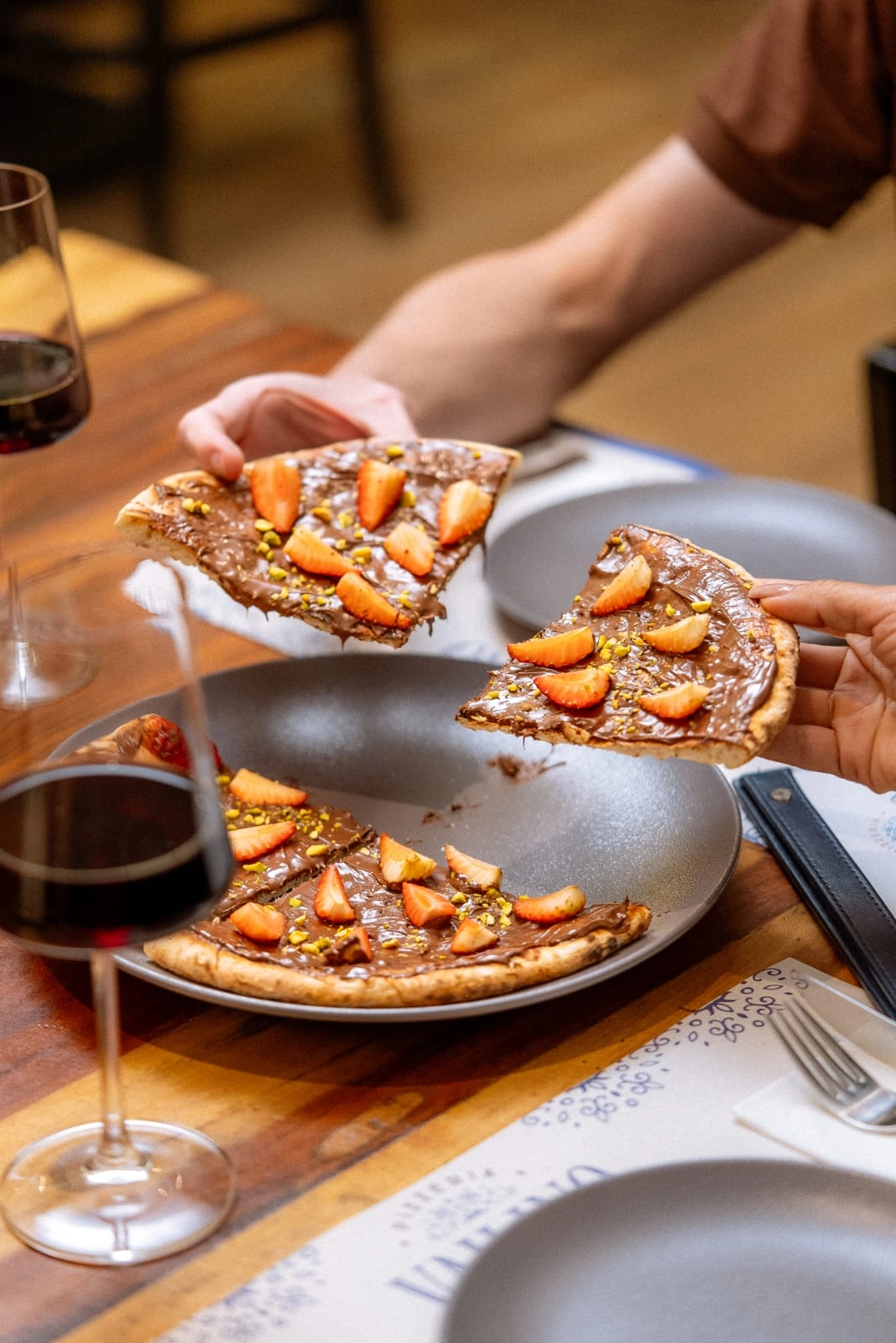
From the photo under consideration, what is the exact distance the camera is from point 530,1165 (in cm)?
120

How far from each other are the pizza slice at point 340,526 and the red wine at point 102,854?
74 cm

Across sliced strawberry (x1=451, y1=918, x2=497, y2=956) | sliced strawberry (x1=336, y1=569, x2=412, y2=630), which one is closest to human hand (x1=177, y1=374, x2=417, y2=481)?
sliced strawberry (x1=336, y1=569, x2=412, y2=630)

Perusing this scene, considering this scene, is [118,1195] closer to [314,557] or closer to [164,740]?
[164,740]

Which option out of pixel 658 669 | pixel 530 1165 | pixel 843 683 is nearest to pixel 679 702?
pixel 658 669

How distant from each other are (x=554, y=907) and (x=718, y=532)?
0.88 metres

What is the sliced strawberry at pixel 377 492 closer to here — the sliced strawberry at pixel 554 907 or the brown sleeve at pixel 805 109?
the sliced strawberry at pixel 554 907

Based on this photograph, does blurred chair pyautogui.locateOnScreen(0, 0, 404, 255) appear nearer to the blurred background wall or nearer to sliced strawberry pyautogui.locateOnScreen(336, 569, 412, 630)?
the blurred background wall

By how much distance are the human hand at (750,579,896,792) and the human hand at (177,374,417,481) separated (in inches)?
27.3

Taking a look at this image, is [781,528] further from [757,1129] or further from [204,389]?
[757,1129]

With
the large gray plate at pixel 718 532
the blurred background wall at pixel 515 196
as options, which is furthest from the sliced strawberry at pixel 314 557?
the blurred background wall at pixel 515 196

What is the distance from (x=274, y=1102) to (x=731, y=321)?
477 cm

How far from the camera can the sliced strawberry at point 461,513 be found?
6.11ft

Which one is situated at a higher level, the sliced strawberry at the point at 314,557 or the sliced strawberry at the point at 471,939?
the sliced strawberry at the point at 314,557

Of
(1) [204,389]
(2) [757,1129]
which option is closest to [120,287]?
(1) [204,389]
